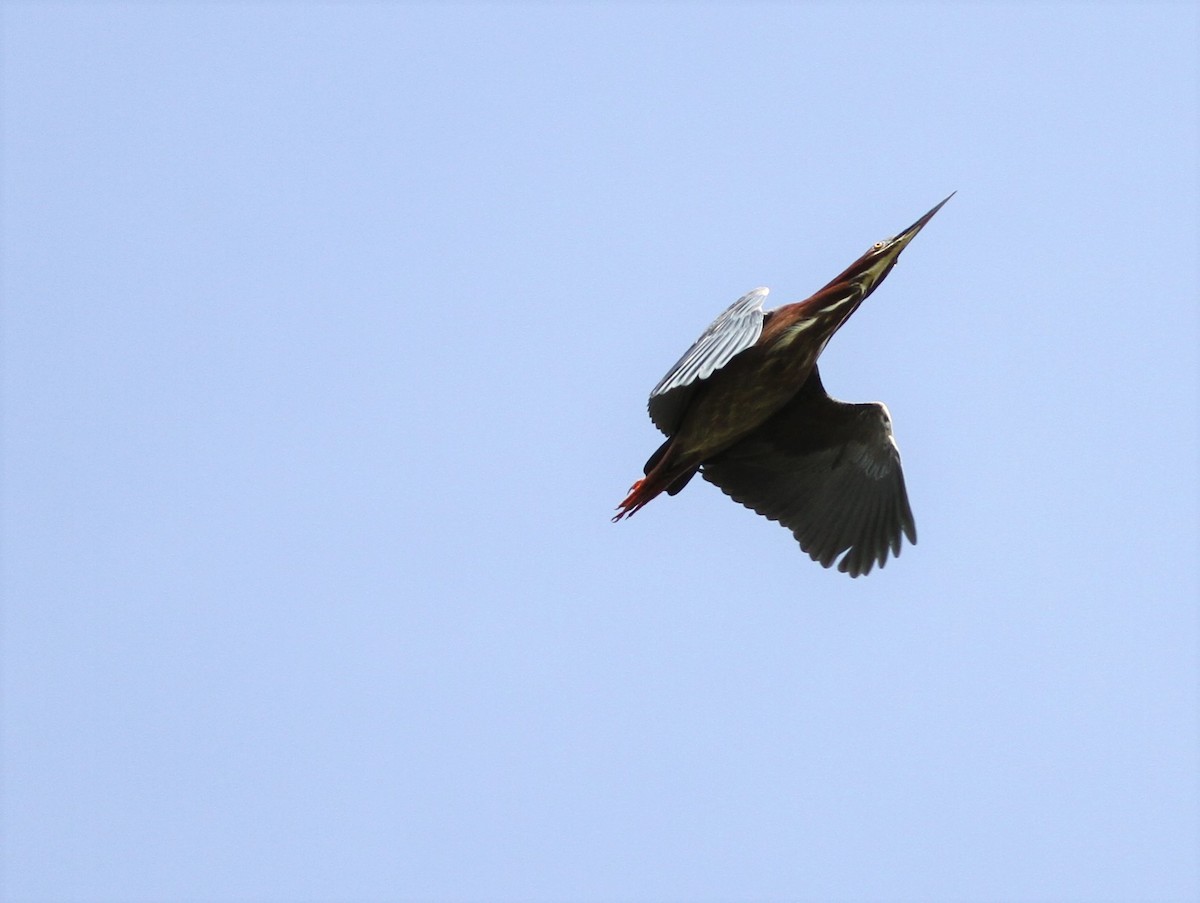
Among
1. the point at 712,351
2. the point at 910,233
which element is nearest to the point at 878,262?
the point at 910,233

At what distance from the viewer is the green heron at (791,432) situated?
979 centimetres

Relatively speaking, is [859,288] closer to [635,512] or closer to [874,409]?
[874,409]

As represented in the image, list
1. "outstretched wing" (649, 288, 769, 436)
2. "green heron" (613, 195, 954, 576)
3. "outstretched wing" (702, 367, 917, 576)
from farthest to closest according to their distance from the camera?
"outstretched wing" (702, 367, 917, 576) → "green heron" (613, 195, 954, 576) → "outstretched wing" (649, 288, 769, 436)

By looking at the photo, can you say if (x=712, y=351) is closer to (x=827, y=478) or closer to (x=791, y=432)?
(x=791, y=432)

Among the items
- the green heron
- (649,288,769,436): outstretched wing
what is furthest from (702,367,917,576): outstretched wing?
(649,288,769,436): outstretched wing

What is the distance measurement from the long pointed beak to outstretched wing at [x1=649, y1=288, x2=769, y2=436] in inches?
40.6

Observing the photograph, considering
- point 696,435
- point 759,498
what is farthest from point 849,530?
point 696,435

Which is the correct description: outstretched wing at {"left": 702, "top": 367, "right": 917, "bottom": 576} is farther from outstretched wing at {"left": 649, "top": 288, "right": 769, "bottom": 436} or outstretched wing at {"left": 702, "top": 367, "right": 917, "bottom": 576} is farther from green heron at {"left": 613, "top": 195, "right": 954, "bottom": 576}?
outstretched wing at {"left": 649, "top": 288, "right": 769, "bottom": 436}

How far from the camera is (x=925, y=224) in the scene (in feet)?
33.6

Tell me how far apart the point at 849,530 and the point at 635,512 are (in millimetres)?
1790

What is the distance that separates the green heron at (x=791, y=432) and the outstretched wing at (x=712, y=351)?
12 mm

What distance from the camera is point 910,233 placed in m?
10.2

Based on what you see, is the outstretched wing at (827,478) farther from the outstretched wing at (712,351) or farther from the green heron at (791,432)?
the outstretched wing at (712,351)

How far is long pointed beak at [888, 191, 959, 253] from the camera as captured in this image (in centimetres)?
1014
